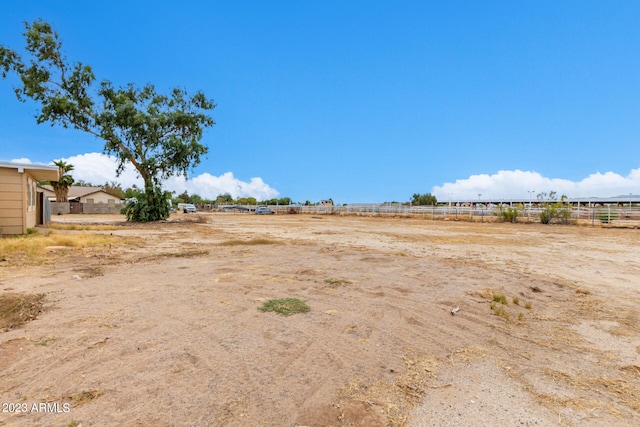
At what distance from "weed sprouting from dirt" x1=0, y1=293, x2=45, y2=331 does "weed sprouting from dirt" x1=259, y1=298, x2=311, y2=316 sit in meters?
2.65

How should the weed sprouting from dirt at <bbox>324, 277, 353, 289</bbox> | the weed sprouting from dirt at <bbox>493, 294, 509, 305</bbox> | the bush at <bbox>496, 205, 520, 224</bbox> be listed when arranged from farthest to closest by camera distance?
1. the bush at <bbox>496, 205, 520, 224</bbox>
2. the weed sprouting from dirt at <bbox>324, 277, 353, 289</bbox>
3. the weed sprouting from dirt at <bbox>493, 294, 509, 305</bbox>

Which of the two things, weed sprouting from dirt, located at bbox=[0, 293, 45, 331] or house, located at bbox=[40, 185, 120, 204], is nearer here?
weed sprouting from dirt, located at bbox=[0, 293, 45, 331]

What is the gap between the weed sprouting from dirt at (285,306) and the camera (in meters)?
4.21

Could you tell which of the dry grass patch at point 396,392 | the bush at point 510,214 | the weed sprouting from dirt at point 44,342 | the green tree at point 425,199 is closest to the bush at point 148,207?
the weed sprouting from dirt at point 44,342

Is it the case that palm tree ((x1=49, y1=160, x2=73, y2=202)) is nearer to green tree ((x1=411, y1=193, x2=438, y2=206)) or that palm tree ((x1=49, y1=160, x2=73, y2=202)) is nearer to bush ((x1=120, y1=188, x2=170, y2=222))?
bush ((x1=120, y1=188, x2=170, y2=222))

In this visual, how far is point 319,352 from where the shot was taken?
124 inches

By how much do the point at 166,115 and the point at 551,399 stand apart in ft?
89.3

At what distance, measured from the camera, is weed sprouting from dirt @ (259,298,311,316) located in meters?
4.21

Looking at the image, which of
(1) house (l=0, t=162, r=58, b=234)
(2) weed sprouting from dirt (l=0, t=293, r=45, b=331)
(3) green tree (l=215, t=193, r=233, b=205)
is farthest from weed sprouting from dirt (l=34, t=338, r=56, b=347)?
(3) green tree (l=215, t=193, r=233, b=205)

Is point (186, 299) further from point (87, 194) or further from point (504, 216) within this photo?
point (87, 194)

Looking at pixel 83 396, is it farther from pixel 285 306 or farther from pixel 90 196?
pixel 90 196

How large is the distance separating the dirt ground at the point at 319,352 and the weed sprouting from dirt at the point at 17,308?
0.13 metres

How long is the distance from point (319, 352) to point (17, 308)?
12.4 ft

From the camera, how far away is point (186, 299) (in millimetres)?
4602
